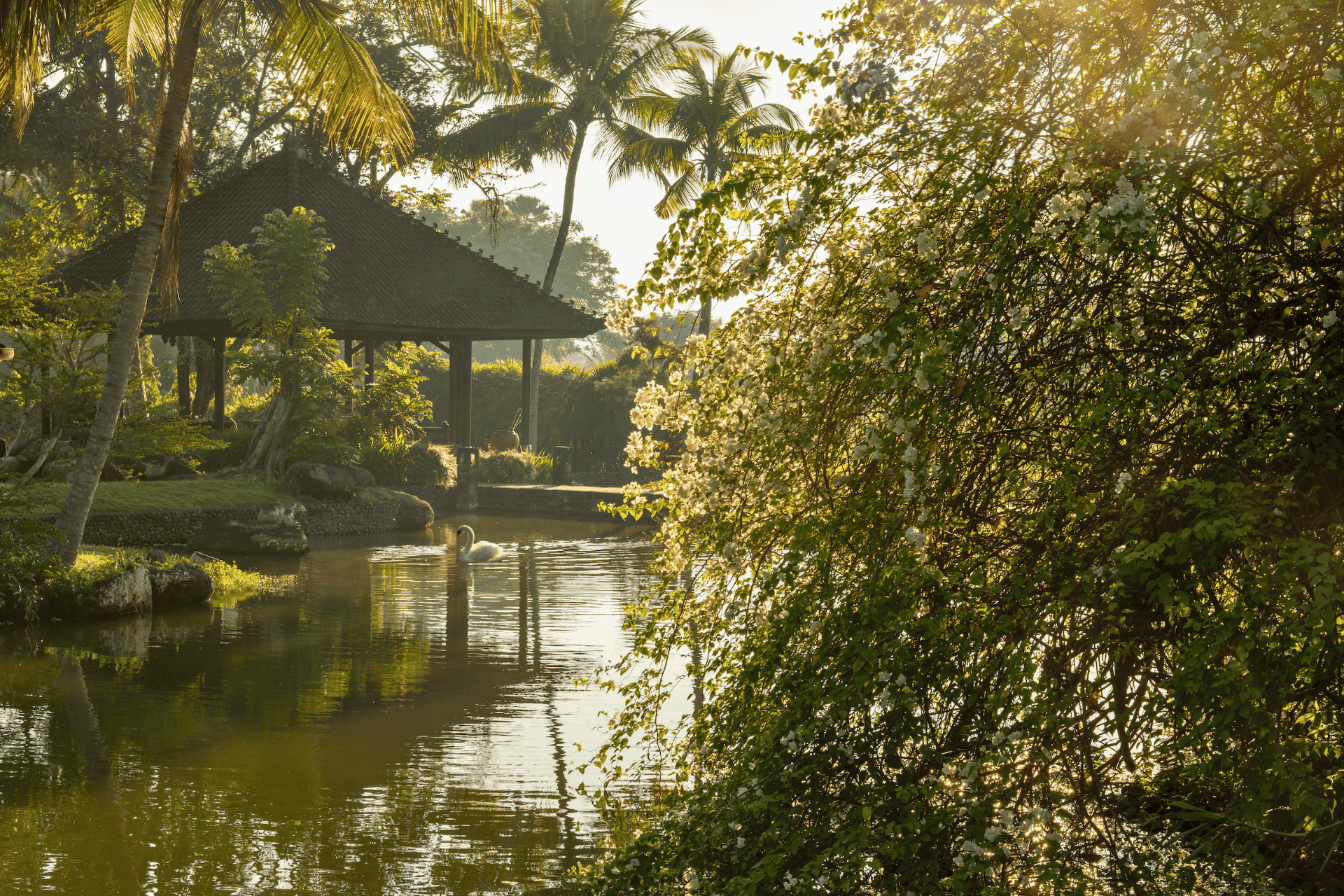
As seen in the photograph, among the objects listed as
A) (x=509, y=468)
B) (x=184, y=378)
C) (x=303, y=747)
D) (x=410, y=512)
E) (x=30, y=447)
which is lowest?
(x=303, y=747)

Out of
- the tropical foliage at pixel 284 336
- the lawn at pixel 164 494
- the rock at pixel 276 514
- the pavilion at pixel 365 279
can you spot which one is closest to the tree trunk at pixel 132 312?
the lawn at pixel 164 494

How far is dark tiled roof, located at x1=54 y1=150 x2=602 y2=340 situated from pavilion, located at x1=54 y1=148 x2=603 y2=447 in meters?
0.03

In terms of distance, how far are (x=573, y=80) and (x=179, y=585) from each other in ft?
75.1

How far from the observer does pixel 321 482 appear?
20.4 metres

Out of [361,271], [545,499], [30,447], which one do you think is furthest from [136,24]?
[545,499]

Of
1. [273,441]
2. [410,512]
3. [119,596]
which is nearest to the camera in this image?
[119,596]

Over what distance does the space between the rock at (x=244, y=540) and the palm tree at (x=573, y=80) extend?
13.6 meters

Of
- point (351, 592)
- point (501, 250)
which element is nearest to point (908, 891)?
point (351, 592)

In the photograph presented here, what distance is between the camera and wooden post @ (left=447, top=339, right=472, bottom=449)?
Answer: 26.8 meters

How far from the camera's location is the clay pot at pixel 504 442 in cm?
2923

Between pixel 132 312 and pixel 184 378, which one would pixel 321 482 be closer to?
pixel 184 378

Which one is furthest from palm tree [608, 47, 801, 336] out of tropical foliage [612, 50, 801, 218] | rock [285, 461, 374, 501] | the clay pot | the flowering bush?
the flowering bush

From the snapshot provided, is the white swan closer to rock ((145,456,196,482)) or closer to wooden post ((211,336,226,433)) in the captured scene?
rock ((145,456,196,482))

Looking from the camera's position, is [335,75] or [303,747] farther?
[335,75]
